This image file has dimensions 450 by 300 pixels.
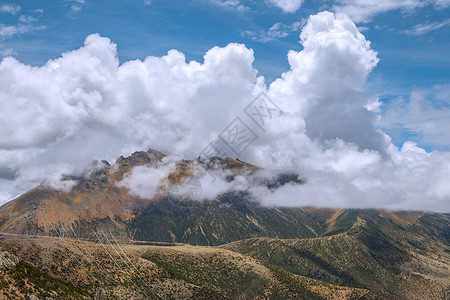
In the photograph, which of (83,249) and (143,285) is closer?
(143,285)

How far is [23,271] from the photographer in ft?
280

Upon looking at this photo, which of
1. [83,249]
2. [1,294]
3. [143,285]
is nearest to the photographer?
[1,294]

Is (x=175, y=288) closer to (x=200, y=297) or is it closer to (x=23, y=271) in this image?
(x=200, y=297)

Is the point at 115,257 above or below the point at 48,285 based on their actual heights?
below

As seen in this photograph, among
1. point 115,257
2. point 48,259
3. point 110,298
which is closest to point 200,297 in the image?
point 115,257

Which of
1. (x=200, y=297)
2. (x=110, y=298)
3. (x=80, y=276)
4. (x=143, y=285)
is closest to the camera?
(x=110, y=298)

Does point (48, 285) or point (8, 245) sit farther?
point (8, 245)

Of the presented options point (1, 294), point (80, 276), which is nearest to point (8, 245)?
point (80, 276)

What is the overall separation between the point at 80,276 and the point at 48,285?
56618 mm

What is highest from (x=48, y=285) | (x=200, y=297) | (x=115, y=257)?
(x=48, y=285)

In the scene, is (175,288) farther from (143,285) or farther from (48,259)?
(48,259)

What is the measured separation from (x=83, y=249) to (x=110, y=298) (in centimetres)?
5597

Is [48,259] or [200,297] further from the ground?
[48,259]

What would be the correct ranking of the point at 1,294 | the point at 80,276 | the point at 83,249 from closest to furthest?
the point at 1,294 < the point at 80,276 < the point at 83,249
